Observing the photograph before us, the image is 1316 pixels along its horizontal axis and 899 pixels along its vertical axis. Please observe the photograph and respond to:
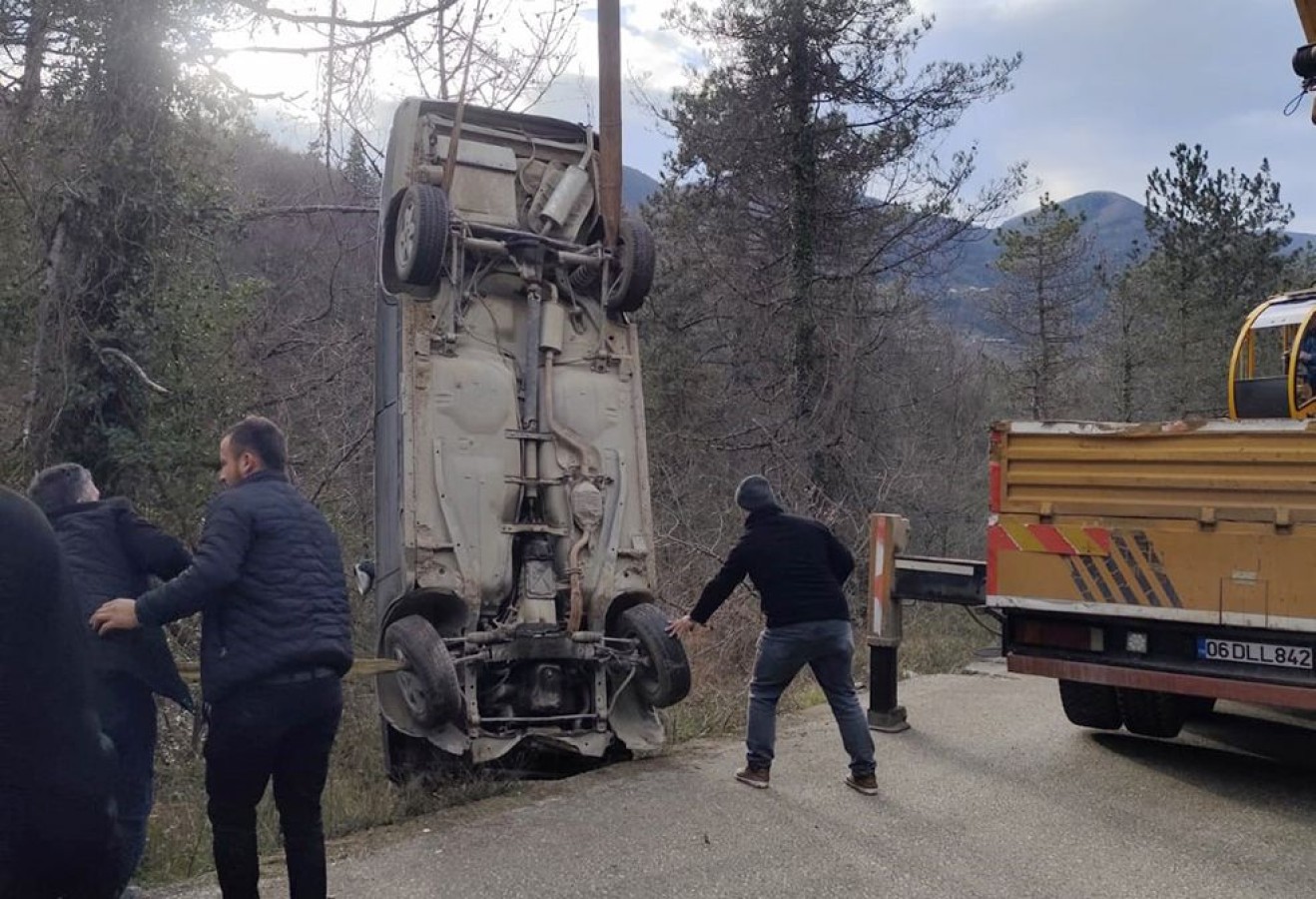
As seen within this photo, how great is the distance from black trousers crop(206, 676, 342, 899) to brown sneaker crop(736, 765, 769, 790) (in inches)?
101

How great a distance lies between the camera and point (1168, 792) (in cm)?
618

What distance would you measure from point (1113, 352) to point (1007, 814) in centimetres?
2720

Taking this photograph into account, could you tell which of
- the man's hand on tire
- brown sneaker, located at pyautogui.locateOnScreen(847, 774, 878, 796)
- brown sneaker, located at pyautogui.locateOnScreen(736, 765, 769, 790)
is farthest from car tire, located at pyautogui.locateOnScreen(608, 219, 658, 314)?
brown sneaker, located at pyautogui.locateOnScreen(847, 774, 878, 796)

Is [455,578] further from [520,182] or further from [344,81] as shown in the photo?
[344,81]

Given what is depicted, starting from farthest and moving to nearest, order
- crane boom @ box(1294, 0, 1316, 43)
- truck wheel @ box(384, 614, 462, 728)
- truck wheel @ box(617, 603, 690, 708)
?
crane boom @ box(1294, 0, 1316, 43), truck wheel @ box(617, 603, 690, 708), truck wheel @ box(384, 614, 462, 728)

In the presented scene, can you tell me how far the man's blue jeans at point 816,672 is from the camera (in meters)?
6.00

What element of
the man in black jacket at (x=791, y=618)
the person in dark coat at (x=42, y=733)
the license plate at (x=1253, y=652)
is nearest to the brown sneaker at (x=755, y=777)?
the man in black jacket at (x=791, y=618)

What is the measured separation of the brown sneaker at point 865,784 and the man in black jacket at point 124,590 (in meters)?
3.26

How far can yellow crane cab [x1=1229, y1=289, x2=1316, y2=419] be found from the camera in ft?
28.6

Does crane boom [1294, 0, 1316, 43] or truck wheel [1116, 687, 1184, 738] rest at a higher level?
crane boom [1294, 0, 1316, 43]

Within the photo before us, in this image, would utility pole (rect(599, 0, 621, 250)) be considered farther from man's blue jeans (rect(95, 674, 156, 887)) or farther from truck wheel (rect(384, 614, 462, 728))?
man's blue jeans (rect(95, 674, 156, 887))

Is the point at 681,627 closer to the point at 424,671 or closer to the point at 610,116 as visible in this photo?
the point at 424,671

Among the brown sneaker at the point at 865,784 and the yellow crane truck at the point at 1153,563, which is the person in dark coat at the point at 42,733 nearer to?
the brown sneaker at the point at 865,784

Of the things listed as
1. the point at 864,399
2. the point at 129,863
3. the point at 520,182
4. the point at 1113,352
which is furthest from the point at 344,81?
the point at 1113,352
